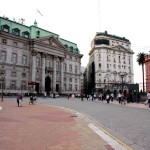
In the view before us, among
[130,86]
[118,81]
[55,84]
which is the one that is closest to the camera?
[130,86]

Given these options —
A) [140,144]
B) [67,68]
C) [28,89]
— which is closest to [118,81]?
[67,68]

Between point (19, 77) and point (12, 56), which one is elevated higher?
point (12, 56)

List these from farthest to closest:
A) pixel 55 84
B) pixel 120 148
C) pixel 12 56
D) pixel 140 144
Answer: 1. pixel 55 84
2. pixel 12 56
3. pixel 140 144
4. pixel 120 148

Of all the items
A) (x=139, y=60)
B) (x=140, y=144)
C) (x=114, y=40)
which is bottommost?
(x=140, y=144)

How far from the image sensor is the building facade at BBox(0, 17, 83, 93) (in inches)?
2808

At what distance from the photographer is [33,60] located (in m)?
77.6

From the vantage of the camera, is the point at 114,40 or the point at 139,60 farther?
the point at 114,40

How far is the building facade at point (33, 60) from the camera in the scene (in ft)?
234

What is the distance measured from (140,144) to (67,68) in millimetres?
84604

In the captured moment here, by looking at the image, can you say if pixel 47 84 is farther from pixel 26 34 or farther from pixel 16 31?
pixel 16 31

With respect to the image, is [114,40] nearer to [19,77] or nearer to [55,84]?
[55,84]

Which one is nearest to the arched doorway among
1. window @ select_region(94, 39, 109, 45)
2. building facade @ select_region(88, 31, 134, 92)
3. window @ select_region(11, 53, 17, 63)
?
window @ select_region(11, 53, 17, 63)

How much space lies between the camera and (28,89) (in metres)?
75.4

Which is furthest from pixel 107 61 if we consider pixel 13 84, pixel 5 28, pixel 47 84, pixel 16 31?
pixel 5 28
